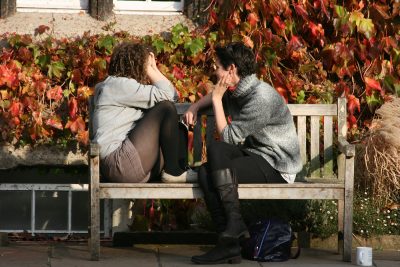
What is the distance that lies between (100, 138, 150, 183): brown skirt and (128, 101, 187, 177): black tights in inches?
1.6

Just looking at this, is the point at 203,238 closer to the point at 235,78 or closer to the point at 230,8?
the point at 235,78

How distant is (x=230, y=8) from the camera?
8812 millimetres

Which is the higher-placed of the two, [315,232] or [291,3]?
[291,3]

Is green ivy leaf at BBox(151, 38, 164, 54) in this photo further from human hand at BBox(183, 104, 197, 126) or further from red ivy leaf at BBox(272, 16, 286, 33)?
human hand at BBox(183, 104, 197, 126)

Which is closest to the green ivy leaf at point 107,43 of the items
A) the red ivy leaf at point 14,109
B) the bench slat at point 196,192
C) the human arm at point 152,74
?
the red ivy leaf at point 14,109

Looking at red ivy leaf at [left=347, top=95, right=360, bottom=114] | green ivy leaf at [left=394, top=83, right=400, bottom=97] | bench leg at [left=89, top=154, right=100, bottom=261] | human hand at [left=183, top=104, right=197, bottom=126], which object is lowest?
bench leg at [left=89, top=154, right=100, bottom=261]

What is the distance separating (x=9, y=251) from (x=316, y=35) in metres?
3.09

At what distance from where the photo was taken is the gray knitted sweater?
7102 mm

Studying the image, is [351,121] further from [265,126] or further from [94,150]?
[94,150]

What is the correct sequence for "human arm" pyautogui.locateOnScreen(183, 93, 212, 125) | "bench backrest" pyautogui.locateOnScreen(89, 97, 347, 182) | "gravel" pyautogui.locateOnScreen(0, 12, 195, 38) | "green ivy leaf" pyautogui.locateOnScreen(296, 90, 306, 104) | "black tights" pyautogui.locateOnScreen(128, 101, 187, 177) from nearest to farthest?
"black tights" pyautogui.locateOnScreen(128, 101, 187, 177) → "human arm" pyautogui.locateOnScreen(183, 93, 212, 125) → "bench backrest" pyautogui.locateOnScreen(89, 97, 347, 182) → "green ivy leaf" pyautogui.locateOnScreen(296, 90, 306, 104) → "gravel" pyautogui.locateOnScreen(0, 12, 195, 38)

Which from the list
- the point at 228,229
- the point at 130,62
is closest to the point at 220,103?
the point at 130,62

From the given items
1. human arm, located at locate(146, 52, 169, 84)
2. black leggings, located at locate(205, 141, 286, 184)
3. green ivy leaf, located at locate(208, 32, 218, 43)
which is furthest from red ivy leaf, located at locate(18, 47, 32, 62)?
black leggings, located at locate(205, 141, 286, 184)

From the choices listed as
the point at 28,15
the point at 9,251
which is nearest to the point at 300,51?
the point at 28,15

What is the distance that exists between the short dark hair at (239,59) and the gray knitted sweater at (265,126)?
2.1 inches
